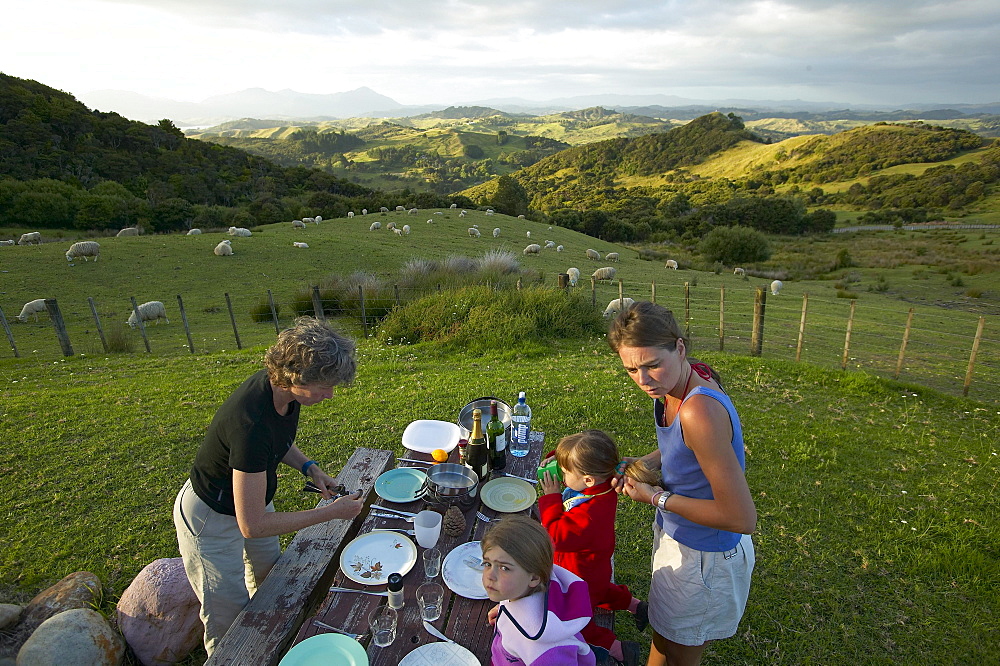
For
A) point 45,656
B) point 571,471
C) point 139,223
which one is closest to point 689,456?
point 571,471

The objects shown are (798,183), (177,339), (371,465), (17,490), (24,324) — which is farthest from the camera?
(798,183)

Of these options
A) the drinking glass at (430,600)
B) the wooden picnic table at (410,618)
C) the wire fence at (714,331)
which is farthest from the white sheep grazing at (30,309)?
the drinking glass at (430,600)

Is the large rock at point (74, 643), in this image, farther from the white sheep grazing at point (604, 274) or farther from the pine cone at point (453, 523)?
the white sheep grazing at point (604, 274)

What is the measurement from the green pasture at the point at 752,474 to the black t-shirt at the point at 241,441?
66.5 inches

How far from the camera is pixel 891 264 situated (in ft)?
96.6

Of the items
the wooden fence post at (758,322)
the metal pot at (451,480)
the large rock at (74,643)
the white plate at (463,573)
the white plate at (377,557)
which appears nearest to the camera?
the white plate at (463,573)

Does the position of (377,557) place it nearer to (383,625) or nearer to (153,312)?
(383,625)

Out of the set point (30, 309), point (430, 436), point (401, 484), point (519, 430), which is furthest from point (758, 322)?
point (30, 309)

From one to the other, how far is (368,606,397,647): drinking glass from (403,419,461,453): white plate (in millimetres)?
1565

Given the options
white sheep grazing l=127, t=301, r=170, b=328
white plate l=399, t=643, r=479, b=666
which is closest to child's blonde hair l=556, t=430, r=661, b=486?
white plate l=399, t=643, r=479, b=666

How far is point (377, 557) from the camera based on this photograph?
9.45ft

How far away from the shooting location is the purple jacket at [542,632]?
214 cm

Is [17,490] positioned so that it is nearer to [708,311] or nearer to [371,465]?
[371,465]

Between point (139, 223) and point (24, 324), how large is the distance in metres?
23.4
